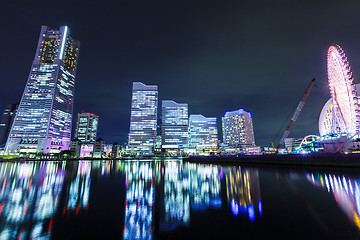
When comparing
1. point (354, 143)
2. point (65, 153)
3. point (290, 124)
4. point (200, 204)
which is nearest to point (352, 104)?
point (354, 143)

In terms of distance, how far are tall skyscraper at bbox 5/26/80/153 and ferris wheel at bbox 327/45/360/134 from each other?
18975cm

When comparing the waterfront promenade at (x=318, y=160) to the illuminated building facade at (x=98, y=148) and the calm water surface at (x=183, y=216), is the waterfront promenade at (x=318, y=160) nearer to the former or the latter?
the calm water surface at (x=183, y=216)

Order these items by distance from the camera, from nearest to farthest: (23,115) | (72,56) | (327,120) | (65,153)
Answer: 1. (327,120)
2. (65,153)
3. (23,115)
4. (72,56)

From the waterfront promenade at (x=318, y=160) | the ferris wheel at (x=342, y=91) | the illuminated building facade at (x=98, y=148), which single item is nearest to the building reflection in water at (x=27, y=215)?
the waterfront promenade at (x=318, y=160)

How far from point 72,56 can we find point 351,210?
246m

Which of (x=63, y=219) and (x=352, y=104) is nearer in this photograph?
(x=63, y=219)

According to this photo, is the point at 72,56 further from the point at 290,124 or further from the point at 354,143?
the point at 354,143

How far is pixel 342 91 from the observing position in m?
56.4

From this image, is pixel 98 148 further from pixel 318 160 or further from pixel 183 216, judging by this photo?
pixel 183 216

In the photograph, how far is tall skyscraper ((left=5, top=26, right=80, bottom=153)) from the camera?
13862cm

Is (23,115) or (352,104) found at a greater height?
(23,115)

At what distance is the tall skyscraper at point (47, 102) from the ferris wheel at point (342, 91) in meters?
190

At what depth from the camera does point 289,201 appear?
1104 cm

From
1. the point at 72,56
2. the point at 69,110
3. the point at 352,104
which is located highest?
the point at 72,56
